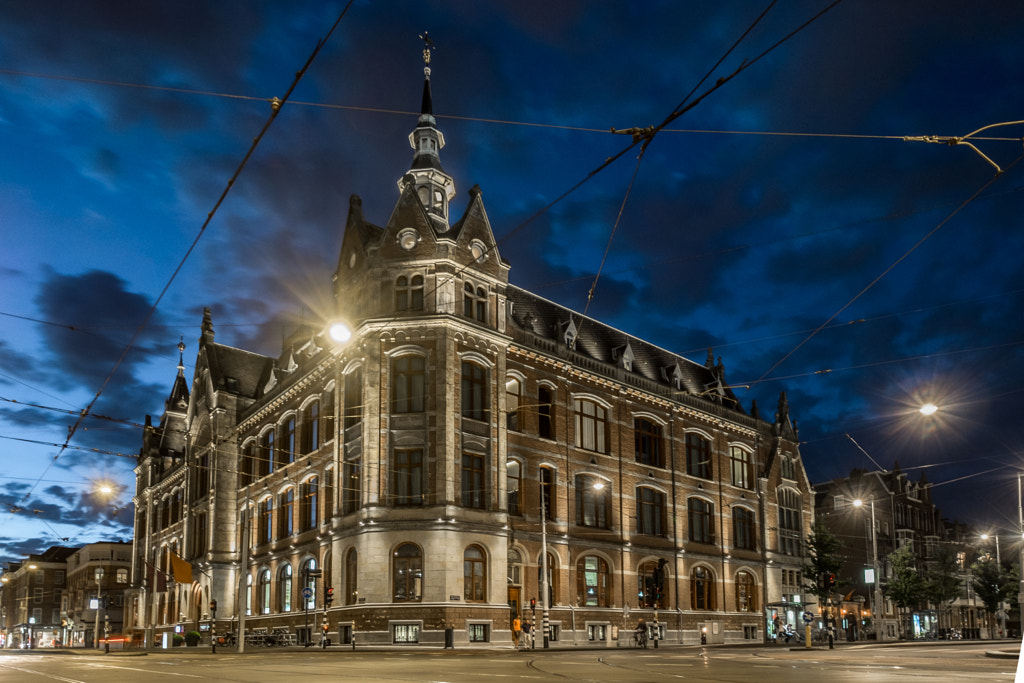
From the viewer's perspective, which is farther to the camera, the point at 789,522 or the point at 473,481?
the point at 789,522

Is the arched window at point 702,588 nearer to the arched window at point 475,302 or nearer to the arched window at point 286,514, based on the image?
the arched window at point 475,302

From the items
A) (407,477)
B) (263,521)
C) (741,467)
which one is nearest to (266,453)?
(263,521)

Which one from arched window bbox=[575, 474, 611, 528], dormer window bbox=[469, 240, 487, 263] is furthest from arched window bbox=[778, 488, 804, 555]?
dormer window bbox=[469, 240, 487, 263]

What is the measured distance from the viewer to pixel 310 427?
49.4 metres

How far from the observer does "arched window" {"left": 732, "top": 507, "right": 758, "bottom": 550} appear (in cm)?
5656

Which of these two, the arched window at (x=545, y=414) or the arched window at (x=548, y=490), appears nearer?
the arched window at (x=548, y=490)

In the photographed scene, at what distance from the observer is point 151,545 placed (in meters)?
75.2

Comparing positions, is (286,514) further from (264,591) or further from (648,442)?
(648,442)

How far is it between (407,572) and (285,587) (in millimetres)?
13973

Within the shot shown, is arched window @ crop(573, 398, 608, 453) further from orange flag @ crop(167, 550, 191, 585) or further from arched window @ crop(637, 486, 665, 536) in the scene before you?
orange flag @ crop(167, 550, 191, 585)

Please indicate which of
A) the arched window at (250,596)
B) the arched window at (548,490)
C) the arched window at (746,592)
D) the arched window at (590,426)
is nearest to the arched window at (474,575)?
the arched window at (548,490)

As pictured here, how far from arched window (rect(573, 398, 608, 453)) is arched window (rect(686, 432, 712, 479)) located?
763 cm

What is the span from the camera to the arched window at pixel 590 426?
157 ft

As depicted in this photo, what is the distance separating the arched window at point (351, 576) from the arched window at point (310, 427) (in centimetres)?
901
